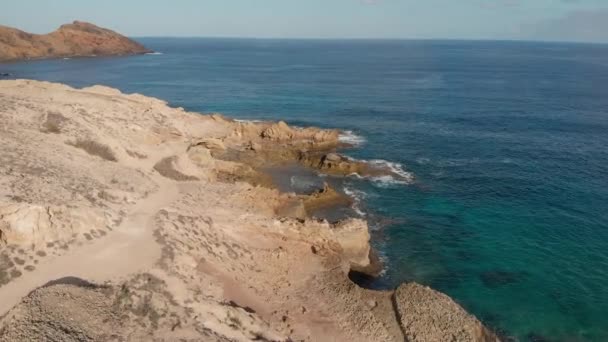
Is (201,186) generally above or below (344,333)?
above

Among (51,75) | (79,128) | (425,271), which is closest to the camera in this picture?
(425,271)

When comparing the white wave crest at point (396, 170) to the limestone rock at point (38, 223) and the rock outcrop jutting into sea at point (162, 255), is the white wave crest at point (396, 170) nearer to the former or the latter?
the rock outcrop jutting into sea at point (162, 255)

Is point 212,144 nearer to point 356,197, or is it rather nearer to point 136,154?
point 136,154

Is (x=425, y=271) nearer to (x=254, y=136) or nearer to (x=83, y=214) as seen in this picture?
(x=83, y=214)

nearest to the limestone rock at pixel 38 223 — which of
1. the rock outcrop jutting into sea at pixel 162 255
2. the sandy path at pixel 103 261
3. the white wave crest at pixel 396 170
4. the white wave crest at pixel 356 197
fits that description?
the rock outcrop jutting into sea at pixel 162 255

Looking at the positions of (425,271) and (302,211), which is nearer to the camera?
(425,271)

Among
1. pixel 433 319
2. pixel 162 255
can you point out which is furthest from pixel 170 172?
pixel 433 319

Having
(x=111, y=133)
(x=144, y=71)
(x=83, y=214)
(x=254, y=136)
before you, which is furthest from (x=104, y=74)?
(x=83, y=214)
